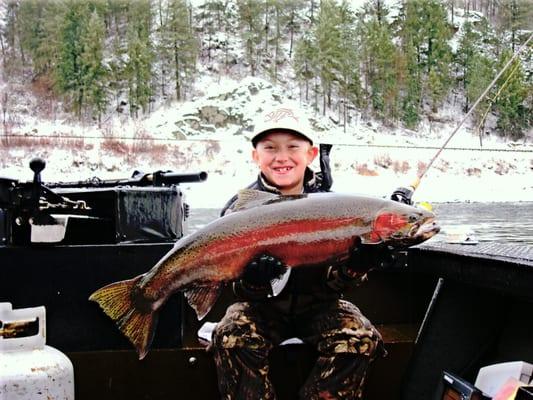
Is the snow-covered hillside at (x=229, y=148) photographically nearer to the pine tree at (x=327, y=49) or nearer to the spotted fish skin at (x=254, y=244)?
the pine tree at (x=327, y=49)

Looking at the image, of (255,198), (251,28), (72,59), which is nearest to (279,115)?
(255,198)

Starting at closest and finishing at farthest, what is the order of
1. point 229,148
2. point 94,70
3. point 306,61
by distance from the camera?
point 229,148 < point 94,70 < point 306,61

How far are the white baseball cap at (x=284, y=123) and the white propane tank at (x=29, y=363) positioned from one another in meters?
1.12

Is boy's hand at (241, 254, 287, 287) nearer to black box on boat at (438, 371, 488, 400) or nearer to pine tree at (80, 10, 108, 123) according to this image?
black box on boat at (438, 371, 488, 400)

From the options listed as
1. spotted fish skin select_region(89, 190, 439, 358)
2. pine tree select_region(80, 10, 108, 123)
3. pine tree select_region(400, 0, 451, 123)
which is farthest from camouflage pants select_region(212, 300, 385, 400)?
pine tree select_region(400, 0, 451, 123)

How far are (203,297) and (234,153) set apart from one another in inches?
1241

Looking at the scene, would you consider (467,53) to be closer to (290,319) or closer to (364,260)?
(290,319)

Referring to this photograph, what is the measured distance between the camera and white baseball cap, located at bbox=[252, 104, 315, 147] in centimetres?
276

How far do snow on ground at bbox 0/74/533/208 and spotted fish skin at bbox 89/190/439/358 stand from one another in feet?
57.1

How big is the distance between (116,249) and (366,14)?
5537 cm

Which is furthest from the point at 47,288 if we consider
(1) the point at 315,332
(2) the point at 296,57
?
(2) the point at 296,57

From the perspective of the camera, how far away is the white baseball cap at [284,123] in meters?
2.76

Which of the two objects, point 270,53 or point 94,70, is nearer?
point 94,70

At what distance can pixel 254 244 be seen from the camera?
2295 millimetres
